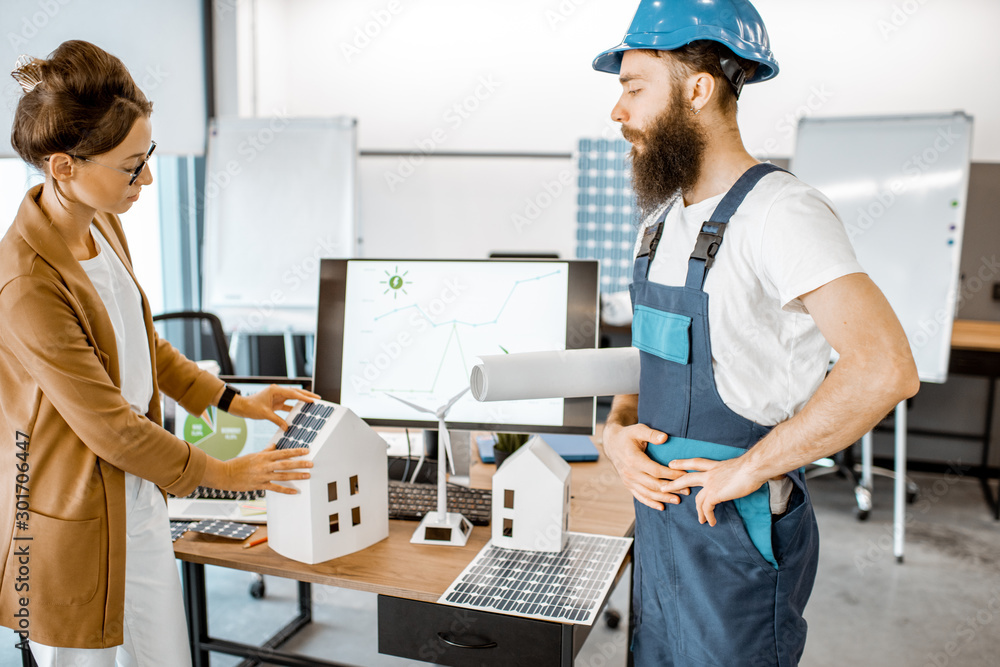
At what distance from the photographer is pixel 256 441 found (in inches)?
67.3

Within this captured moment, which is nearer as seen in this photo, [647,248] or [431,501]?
[647,248]

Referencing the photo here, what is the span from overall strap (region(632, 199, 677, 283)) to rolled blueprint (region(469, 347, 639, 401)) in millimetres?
158

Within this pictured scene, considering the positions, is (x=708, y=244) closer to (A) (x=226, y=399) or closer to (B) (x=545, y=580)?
(B) (x=545, y=580)

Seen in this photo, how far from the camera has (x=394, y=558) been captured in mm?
1348

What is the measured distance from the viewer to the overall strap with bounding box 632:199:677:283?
1209mm

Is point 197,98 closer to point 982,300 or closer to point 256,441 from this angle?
point 256,441

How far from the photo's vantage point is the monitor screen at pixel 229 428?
169 cm

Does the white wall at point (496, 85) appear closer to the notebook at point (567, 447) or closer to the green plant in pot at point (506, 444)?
the notebook at point (567, 447)

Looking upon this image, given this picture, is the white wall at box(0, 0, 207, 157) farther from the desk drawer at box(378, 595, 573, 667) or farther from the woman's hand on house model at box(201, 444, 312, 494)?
the desk drawer at box(378, 595, 573, 667)

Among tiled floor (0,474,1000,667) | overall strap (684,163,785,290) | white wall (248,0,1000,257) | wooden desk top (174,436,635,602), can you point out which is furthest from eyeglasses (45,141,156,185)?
white wall (248,0,1000,257)

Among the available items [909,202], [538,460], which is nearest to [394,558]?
[538,460]

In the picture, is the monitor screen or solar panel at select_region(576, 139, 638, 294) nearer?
the monitor screen

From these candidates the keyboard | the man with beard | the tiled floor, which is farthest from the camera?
the tiled floor

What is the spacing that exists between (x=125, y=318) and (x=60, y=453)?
258 mm
